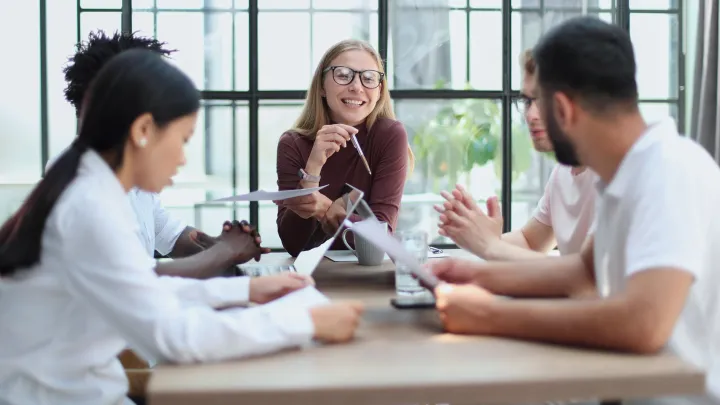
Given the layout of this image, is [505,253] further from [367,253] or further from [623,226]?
[623,226]

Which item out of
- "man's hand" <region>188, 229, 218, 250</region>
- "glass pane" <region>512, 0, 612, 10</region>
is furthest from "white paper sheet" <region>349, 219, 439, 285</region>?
"glass pane" <region>512, 0, 612, 10</region>

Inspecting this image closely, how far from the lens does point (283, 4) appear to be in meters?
4.76

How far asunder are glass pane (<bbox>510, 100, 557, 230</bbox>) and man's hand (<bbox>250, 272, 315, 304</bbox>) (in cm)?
357

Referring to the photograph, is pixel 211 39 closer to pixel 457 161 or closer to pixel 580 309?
pixel 457 161

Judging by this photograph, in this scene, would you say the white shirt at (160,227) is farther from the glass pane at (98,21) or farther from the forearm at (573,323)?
the glass pane at (98,21)

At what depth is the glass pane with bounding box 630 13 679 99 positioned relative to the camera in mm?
4977

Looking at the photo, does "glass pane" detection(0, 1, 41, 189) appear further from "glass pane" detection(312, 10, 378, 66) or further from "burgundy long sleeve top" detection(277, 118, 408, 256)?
"burgundy long sleeve top" detection(277, 118, 408, 256)

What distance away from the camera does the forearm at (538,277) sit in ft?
5.28

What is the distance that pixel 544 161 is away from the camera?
5.05 metres

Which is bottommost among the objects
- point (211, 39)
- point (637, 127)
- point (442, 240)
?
point (442, 240)

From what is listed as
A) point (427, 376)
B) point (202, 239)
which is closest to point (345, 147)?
point (202, 239)

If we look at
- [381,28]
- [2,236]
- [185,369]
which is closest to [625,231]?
[185,369]

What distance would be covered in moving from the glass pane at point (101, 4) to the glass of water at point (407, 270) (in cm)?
341

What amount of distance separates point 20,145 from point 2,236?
11.7 ft
